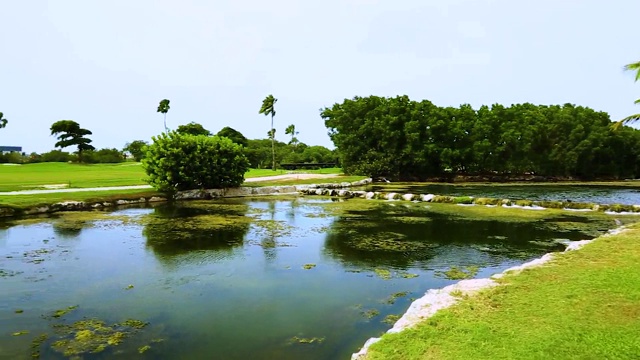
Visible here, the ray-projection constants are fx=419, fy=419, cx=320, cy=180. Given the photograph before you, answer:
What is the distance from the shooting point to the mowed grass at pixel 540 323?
232 inches

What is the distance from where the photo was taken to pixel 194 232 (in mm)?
19516

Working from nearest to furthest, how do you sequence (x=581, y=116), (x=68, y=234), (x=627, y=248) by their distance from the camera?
A: (x=627, y=248) < (x=68, y=234) < (x=581, y=116)

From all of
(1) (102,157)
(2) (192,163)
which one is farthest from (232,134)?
(2) (192,163)

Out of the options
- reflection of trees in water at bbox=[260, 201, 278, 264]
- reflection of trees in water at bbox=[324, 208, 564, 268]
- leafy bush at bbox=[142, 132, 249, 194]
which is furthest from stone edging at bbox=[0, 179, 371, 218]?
reflection of trees in water at bbox=[324, 208, 564, 268]

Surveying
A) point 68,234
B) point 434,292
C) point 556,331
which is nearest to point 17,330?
point 434,292

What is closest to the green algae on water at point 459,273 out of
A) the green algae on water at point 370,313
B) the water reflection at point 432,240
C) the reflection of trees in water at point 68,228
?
the water reflection at point 432,240

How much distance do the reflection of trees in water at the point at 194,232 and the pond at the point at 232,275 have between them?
8 centimetres

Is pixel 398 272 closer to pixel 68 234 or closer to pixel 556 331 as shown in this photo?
pixel 556 331

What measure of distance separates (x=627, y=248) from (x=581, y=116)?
5929 centimetres

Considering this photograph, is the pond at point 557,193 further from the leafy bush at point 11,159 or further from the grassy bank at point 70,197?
the leafy bush at point 11,159

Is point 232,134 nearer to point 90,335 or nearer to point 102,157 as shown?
point 102,157

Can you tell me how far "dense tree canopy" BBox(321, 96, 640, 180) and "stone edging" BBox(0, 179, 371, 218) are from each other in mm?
13009

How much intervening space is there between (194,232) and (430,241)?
10.6 metres

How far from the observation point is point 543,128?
63.1 meters
